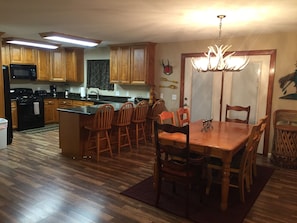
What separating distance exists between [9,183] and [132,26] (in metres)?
2.91

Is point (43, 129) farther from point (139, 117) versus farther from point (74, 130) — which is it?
point (139, 117)

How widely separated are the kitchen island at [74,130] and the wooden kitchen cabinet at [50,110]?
2873 mm

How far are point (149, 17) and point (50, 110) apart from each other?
5.03 meters

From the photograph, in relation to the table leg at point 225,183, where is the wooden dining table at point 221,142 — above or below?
→ above

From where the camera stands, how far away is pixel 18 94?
22.5 ft

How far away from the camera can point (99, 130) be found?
424 cm

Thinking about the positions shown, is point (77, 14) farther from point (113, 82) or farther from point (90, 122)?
point (113, 82)

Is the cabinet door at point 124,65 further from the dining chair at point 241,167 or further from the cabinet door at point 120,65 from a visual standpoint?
the dining chair at point 241,167

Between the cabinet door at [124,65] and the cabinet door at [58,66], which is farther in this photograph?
the cabinet door at [58,66]

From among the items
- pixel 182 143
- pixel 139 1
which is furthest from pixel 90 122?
pixel 139 1

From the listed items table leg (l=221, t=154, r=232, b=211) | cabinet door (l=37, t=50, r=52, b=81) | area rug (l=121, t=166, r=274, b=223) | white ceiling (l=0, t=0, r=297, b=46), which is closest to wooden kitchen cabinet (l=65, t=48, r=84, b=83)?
cabinet door (l=37, t=50, r=52, b=81)

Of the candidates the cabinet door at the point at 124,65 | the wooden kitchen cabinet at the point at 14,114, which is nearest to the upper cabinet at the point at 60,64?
the wooden kitchen cabinet at the point at 14,114

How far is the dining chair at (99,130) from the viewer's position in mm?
4215

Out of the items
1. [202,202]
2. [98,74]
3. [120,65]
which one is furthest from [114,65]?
[202,202]
